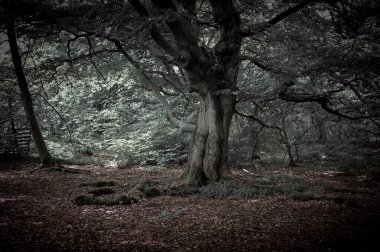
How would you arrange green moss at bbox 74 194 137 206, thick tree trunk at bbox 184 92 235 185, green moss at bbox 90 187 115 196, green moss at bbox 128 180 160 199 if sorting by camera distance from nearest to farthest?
1. green moss at bbox 74 194 137 206
2. green moss at bbox 128 180 160 199
3. green moss at bbox 90 187 115 196
4. thick tree trunk at bbox 184 92 235 185

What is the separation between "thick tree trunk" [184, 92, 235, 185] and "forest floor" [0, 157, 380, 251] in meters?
0.76

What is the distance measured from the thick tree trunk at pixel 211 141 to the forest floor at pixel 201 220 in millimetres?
758

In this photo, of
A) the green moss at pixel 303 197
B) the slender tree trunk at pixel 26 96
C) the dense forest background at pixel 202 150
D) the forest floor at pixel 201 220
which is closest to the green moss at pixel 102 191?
the dense forest background at pixel 202 150

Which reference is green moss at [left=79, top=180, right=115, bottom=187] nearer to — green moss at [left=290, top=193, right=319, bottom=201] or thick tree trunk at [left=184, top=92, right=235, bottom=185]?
thick tree trunk at [left=184, top=92, right=235, bottom=185]

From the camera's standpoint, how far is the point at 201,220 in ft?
23.0

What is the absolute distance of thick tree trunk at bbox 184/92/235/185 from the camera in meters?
10.4

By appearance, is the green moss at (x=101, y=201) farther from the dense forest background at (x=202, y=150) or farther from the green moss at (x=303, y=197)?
the green moss at (x=303, y=197)

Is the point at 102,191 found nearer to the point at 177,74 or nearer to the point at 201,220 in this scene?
the point at 201,220

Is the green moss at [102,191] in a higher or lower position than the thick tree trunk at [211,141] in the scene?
lower

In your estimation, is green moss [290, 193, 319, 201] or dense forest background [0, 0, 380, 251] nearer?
dense forest background [0, 0, 380, 251]

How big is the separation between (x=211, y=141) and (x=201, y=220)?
3.75 m

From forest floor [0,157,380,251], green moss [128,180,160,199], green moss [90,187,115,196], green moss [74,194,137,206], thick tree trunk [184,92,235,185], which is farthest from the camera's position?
thick tree trunk [184,92,235,185]

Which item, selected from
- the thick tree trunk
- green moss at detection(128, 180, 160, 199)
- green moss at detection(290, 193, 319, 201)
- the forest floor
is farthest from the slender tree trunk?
green moss at detection(290, 193, 319, 201)

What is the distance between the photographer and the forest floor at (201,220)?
536cm
